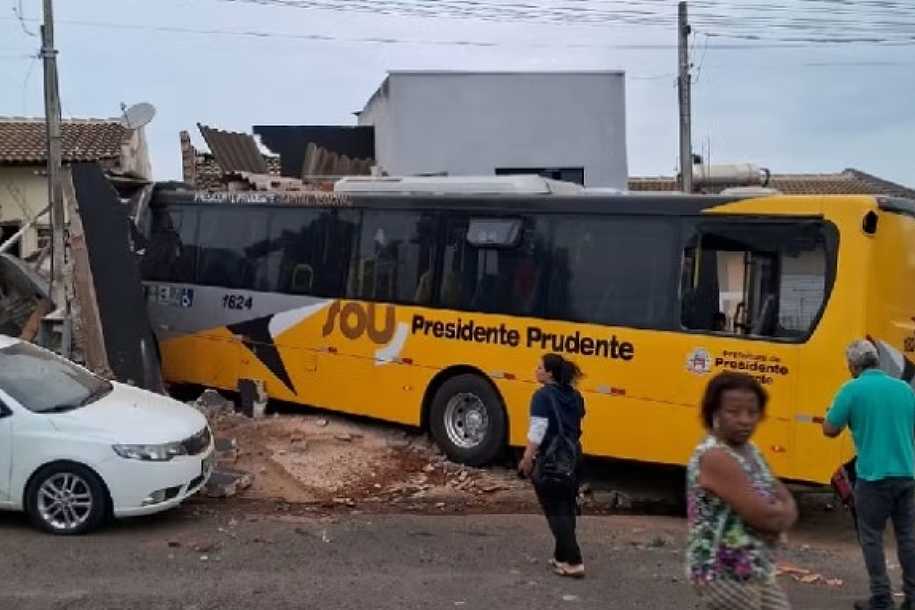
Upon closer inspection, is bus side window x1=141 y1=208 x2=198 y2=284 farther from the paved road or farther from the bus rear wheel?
the paved road

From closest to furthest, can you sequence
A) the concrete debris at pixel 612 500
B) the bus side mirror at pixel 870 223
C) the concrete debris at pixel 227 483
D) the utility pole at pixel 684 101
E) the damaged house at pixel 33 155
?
the bus side mirror at pixel 870 223 → the concrete debris at pixel 227 483 → the concrete debris at pixel 612 500 → the utility pole at pixel 684 101 → the damaged house at pixel 33 155

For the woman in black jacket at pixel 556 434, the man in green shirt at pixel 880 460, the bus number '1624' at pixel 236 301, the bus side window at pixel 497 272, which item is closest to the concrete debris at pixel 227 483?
the bus side window at pixel 497 272

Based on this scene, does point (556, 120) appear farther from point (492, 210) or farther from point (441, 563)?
point (441, 563)

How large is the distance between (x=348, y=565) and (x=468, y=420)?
11.4ft

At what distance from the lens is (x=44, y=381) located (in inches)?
336

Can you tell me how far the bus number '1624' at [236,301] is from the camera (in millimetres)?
12258

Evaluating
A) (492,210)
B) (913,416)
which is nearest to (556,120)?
(492,210)

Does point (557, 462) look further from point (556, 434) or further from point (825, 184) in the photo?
point (825, 184)

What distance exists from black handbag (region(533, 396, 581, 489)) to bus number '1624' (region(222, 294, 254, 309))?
618 cm

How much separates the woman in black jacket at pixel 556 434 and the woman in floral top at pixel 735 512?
117 inches

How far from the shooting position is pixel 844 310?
828cm

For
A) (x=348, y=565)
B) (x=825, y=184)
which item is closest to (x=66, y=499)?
(x=348, y=565)

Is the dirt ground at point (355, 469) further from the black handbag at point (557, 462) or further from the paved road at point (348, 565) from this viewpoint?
the black handbag at point (557, 462)

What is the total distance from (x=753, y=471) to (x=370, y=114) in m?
29.6
